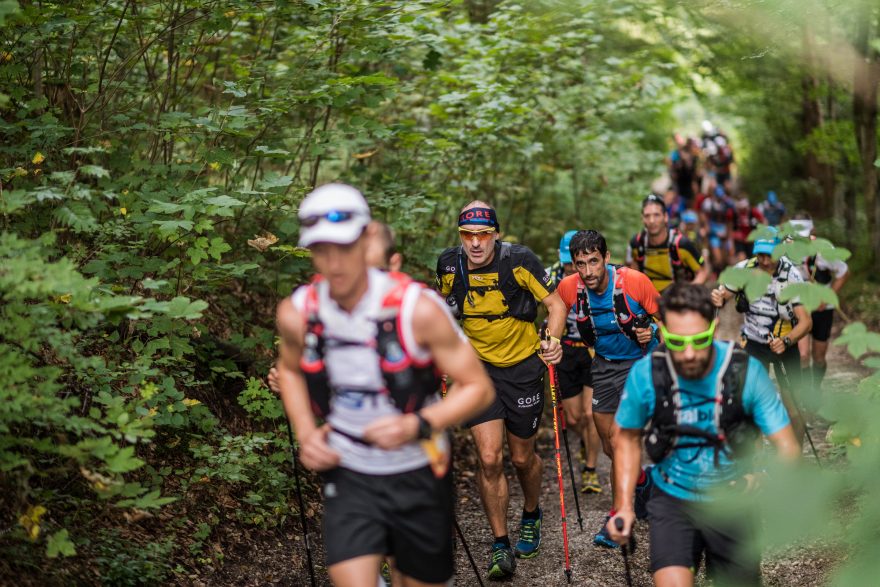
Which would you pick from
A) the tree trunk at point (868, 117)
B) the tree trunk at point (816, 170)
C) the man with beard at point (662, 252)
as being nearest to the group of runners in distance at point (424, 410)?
the man with beard at point (662, 252)

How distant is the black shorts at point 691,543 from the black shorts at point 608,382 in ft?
9.36

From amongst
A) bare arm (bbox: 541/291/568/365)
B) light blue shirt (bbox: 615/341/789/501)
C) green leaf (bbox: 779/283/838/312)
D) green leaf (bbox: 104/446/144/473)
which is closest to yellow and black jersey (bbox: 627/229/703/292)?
bare arm (bbox: 541/291/568/365)

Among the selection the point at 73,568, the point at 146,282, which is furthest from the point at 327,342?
the point at 73,568

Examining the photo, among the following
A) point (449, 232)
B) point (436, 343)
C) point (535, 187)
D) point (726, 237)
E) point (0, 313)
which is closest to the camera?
point (436, 343)

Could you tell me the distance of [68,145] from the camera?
Result: 21.9ft

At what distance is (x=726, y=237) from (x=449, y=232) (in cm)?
1090

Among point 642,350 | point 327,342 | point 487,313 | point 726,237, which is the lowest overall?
point 726,237

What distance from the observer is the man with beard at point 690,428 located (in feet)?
13.8

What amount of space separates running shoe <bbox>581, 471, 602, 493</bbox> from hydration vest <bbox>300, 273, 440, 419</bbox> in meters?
5.68

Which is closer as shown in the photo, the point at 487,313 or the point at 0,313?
the point at 0,313

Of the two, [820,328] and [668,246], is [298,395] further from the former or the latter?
[820,328]

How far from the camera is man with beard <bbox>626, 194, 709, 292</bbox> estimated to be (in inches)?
382

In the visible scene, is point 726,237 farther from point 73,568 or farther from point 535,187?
point 73,568

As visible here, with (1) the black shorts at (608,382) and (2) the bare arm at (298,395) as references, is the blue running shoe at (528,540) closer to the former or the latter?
(1) the black shorts at (608,382)
